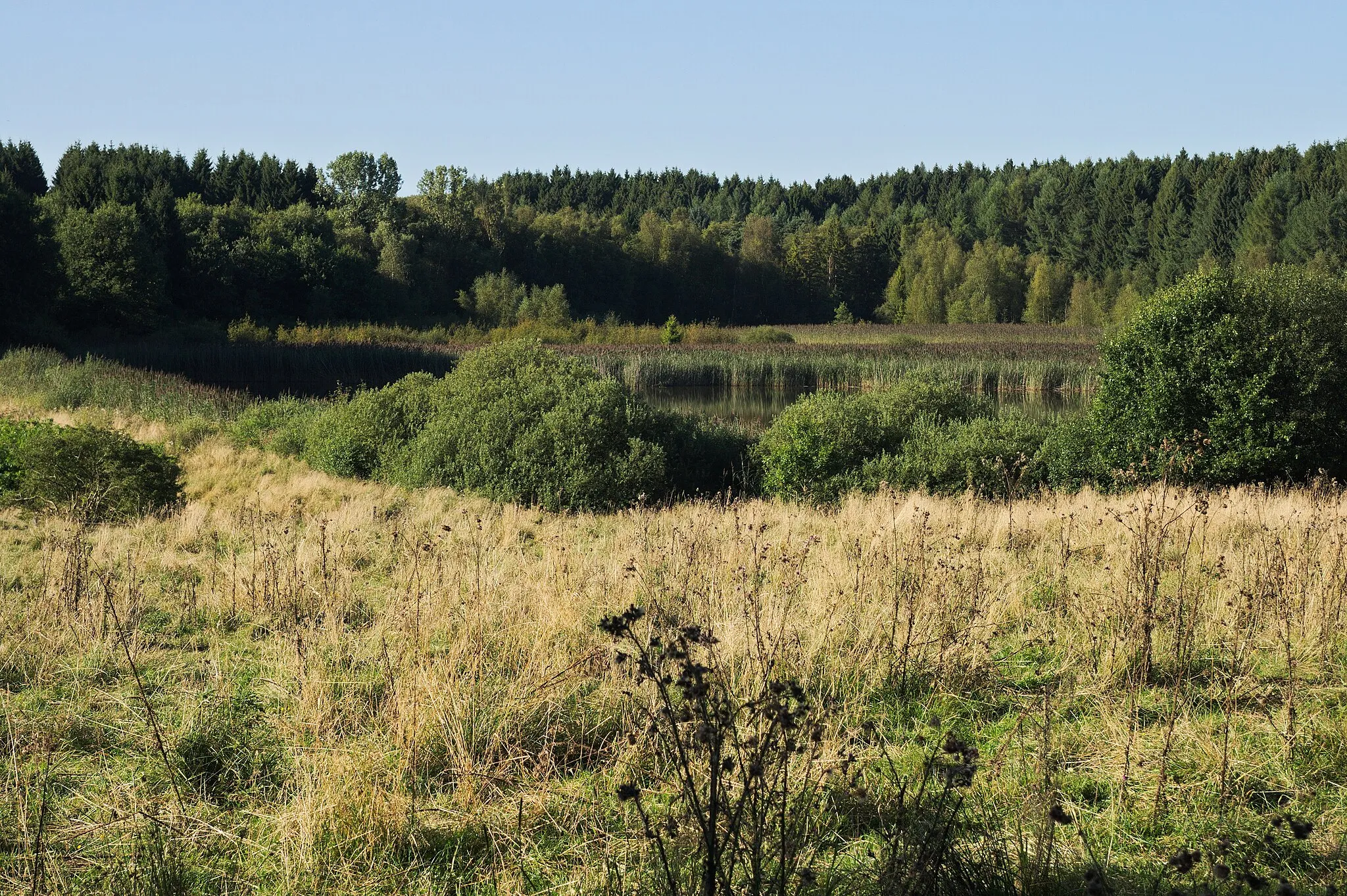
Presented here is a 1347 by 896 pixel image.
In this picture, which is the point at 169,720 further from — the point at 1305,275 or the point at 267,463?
the point at 1305,275

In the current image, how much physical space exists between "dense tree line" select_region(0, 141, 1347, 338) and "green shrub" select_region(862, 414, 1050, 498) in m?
28.5

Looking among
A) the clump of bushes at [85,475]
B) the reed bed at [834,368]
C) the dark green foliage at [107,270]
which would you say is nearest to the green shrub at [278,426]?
the clump of bushes at [85,475]

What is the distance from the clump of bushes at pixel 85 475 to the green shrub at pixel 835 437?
699 cm

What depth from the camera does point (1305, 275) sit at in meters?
13.7

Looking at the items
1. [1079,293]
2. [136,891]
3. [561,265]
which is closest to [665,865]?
[136,891]

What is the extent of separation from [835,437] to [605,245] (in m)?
56.6

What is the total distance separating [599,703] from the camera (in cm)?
410

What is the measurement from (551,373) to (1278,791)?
1077 cm

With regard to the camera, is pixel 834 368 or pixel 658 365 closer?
pixel 834 368

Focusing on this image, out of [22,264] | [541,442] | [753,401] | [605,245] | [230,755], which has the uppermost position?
[605,245]

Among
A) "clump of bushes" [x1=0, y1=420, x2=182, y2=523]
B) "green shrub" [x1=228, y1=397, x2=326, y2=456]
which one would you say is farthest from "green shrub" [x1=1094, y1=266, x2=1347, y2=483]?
"green shrub" [x1=228, y1=397, x2=326, y2=456]

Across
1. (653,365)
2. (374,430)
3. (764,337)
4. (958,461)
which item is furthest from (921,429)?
(764,337)

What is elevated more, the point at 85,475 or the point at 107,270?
the point at 107,270

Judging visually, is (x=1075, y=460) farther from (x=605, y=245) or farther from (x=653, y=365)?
(x=605, y=245)
